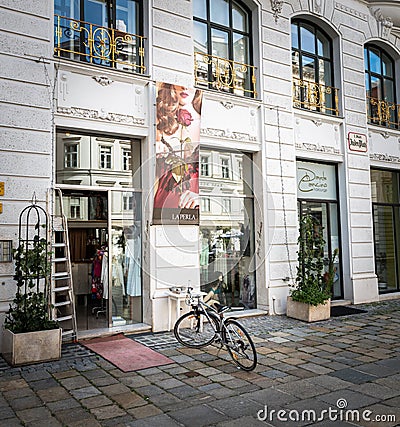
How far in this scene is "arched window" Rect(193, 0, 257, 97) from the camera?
9406 millimetres

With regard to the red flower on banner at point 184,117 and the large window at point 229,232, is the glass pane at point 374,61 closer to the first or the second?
the large window at point 229,232

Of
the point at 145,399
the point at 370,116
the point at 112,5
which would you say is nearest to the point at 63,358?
the point at 145,399

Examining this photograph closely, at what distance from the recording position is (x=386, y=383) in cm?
527

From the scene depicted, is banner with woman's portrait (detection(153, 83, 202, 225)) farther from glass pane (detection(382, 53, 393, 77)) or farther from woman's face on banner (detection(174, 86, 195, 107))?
glass pane (detection(382, 53, 393, 77))

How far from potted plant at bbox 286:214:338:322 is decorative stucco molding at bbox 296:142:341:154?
1.72 meters

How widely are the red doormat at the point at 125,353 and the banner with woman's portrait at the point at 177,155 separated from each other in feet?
7.08

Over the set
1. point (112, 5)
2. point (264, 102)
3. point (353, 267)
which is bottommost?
point (353, 267)

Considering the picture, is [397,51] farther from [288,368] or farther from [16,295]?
[16,295]

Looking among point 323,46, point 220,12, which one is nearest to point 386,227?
point 323,46

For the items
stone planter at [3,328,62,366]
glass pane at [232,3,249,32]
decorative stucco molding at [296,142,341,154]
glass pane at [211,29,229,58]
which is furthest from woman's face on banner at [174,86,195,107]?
stone planter at [3,328,62,366]

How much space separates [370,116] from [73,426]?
11.0m

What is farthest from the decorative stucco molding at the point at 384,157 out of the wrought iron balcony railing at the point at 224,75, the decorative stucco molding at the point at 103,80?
the decorative stucco molding at the point at 103,80

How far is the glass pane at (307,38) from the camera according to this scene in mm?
11117

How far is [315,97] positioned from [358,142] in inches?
64.7
